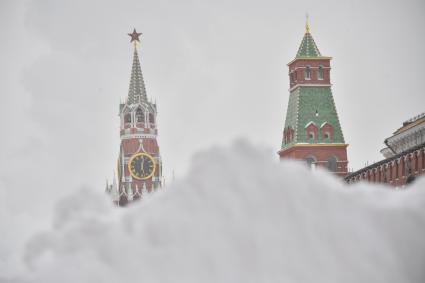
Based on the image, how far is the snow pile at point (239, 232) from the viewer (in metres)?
79.2

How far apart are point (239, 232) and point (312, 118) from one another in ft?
339

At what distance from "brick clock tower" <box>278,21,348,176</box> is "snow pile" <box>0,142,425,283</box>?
95827 millimetres

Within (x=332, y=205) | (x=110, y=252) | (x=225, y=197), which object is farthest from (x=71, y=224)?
(x=332, y=205)

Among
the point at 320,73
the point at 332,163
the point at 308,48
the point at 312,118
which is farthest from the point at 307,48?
the point at 332,163

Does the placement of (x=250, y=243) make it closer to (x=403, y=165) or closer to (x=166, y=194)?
(x=166, y=194)

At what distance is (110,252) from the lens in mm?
79312

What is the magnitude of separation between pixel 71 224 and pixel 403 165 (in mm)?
63026

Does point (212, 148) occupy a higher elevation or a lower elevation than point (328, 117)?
lower

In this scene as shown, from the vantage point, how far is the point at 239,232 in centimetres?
8156

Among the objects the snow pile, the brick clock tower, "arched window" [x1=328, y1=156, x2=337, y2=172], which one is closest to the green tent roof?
the brick clock tower

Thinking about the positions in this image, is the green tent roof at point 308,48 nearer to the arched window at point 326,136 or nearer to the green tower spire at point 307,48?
the green tower spire at point 307,48

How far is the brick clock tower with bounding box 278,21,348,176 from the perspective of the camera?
183m

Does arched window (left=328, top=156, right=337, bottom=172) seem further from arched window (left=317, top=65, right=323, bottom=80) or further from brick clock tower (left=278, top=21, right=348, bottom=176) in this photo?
arched window (left=317, top=65, right=323, bottom=80)

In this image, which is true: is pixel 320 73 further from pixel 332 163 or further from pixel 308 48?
pixel 332 163
